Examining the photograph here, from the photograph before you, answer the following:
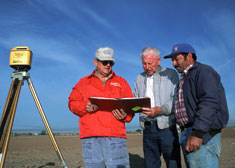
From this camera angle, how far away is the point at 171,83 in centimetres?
342

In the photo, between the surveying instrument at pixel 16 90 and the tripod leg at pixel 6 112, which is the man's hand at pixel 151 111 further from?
the tripod leg at pixel 6 112

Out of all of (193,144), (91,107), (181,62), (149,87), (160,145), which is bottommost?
(160,145)

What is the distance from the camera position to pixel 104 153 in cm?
266

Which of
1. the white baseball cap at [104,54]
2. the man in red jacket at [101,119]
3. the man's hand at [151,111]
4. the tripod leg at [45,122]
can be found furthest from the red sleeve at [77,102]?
the tripod leg at [45,122]

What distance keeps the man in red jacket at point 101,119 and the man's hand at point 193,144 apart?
2.91 feet

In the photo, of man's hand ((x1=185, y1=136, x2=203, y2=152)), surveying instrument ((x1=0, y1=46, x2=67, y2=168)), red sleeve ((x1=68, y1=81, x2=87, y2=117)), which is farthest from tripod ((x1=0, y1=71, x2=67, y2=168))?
man's hand ((x1=185, y1=136, x2=203, y2=152))

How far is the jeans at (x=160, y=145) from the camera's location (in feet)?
10.3

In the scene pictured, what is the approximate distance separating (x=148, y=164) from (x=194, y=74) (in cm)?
180

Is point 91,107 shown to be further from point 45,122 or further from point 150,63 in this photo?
point 45,122

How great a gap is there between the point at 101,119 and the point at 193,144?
1179 mm

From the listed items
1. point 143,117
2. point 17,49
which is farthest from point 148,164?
point 17,49

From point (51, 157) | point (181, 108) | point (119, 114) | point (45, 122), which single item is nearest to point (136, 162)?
point (51, 157)

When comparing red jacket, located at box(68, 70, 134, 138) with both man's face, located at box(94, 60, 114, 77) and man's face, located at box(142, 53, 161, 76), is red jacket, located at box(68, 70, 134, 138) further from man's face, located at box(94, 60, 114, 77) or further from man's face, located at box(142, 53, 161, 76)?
man's face, located at box(142, 53, 161, 76)

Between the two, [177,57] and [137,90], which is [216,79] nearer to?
[177,57]
